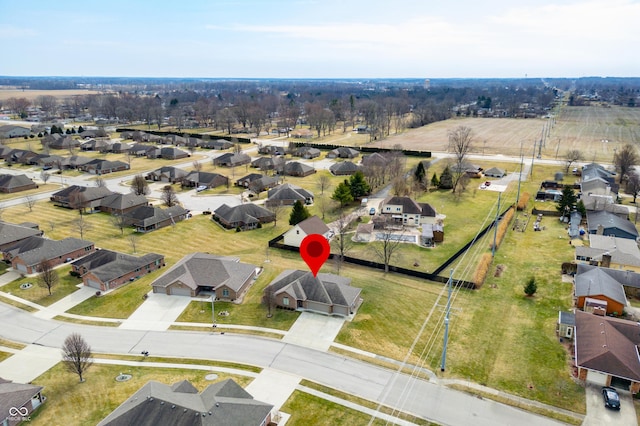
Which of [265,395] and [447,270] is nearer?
[265,395]

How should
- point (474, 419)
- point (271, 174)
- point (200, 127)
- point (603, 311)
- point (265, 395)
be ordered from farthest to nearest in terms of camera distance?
point (200, 127) < point (271, 174) < point (603, 311) < point (265, 395) < point (474, 419)

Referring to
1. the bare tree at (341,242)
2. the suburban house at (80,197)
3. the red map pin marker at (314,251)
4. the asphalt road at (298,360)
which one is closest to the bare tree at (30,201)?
the suburban house at (80,197)

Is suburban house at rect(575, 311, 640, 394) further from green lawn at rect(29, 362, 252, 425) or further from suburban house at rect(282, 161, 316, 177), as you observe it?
suburban house at rect(282, 161, 316, 177)

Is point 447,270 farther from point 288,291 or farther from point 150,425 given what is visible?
point 150,425

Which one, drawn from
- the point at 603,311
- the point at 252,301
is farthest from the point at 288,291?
the point at 603,311

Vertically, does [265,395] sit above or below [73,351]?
below

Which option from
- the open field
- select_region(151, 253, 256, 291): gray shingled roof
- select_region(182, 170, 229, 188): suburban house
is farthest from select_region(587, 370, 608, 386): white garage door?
the open field

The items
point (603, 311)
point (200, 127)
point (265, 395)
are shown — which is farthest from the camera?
point (200, 127)

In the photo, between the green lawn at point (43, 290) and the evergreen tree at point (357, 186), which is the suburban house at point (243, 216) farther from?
the green lawn at point (43, 290)
